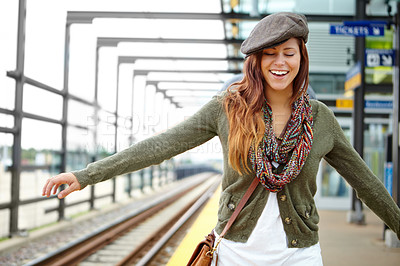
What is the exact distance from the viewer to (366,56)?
A: 8.02 meters

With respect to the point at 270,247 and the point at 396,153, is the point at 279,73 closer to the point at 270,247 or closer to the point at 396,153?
the point at 270,247

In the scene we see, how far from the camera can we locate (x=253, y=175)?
1.49 metres

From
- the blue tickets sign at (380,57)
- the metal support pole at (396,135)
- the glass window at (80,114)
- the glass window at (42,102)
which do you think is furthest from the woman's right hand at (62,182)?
the glass window at (80,114)

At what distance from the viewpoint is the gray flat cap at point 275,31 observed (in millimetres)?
1468

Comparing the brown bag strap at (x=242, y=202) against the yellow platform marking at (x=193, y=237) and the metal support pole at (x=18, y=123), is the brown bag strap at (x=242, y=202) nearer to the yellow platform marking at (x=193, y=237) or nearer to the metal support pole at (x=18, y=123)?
the yellow platform marking at (x=193, y=237)

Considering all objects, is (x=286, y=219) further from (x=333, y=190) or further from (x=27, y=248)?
(x=333, y=190)

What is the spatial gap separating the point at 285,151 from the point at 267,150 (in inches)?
2.3

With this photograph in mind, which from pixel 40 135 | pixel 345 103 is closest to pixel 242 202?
pixel 40 135

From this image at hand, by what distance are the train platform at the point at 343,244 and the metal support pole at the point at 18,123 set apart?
3.24m

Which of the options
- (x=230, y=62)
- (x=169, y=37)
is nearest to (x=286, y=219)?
(x=169, y=37)

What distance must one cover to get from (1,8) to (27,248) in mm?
4024

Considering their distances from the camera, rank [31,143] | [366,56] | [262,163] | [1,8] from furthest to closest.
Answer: [31,143] < [366,56] < [1,8] < [262,163]

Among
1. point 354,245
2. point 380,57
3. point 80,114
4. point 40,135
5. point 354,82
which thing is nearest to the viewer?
point 354,245

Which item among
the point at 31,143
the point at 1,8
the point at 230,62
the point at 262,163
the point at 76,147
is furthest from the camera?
the point at 230,62
